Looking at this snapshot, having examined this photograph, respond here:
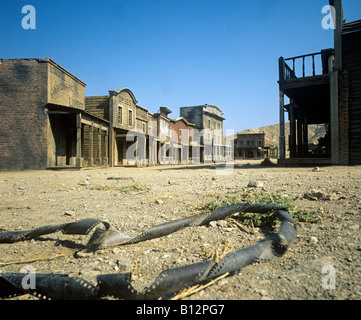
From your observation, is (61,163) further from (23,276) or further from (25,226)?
(23,276)

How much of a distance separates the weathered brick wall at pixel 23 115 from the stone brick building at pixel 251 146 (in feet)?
140

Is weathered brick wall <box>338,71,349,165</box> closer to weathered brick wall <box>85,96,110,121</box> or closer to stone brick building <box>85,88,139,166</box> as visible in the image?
stone brick building <box>85,88,139,166</box>

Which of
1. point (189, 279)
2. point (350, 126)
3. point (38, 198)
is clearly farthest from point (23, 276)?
point (350, 126)

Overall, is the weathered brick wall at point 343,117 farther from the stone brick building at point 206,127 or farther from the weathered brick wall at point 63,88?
the stone brick building at point 206,127

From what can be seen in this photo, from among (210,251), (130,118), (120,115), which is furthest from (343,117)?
(130,118)

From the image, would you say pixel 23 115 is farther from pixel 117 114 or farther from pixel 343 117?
pixel 343 117

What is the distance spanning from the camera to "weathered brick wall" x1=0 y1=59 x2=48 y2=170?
14227 mm

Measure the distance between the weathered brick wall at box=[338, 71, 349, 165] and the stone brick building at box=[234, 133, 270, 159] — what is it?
38.9m

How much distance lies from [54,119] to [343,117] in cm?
1652

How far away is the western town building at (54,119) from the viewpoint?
14250 mm

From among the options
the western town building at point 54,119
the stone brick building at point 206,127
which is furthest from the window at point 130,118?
the stone brick building at point 206,127

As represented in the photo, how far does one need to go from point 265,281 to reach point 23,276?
4.81 ft

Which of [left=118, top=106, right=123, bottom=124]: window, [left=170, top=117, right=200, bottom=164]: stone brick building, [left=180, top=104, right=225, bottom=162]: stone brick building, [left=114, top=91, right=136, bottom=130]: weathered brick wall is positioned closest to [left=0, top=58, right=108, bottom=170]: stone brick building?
[left=114, top=91, right=136, bottom=130]: weathered brick wall

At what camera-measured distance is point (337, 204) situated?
3053mm
